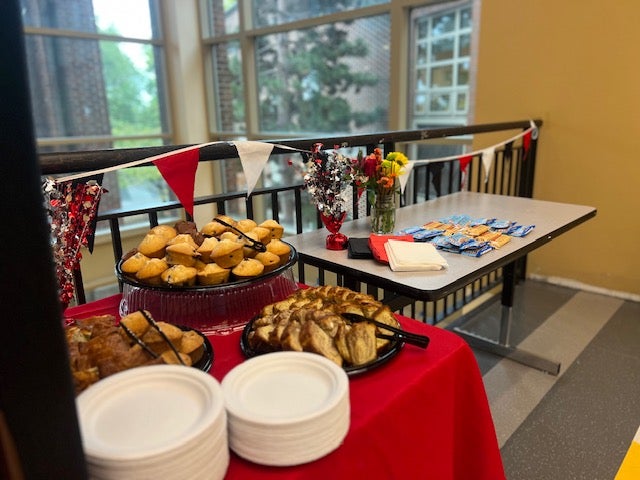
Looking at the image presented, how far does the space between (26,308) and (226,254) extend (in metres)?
0.65

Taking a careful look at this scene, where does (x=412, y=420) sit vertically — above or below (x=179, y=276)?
below

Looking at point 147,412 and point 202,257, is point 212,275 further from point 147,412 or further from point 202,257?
point 147,412

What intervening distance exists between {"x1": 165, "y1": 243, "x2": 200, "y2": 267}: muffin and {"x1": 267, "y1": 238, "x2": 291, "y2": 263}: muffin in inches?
7.6

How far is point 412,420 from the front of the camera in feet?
2.84

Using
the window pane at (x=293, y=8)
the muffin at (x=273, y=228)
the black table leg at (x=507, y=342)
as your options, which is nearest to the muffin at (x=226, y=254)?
the muffin at (x=273, y=228)

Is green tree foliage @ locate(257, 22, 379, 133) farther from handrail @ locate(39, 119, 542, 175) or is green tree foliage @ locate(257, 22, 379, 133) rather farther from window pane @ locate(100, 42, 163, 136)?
handrail @ locate(39, 119, 542, 175)

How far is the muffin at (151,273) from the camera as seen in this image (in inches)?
40.8

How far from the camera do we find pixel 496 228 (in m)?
1.67

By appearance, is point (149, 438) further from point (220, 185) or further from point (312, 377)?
point (220, 185)

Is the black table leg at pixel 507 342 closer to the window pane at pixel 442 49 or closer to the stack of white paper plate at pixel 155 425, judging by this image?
the stack of white paper plate at pixel 155 425

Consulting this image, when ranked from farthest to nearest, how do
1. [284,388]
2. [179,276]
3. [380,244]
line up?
1. [380,244]
2. [179,276]
3. [284,388]

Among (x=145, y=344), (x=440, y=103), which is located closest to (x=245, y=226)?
(x=145, y=344)

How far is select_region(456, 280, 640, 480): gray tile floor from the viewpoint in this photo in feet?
5.74

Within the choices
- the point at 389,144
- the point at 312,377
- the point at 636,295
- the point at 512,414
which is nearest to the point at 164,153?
the point at 312,377
